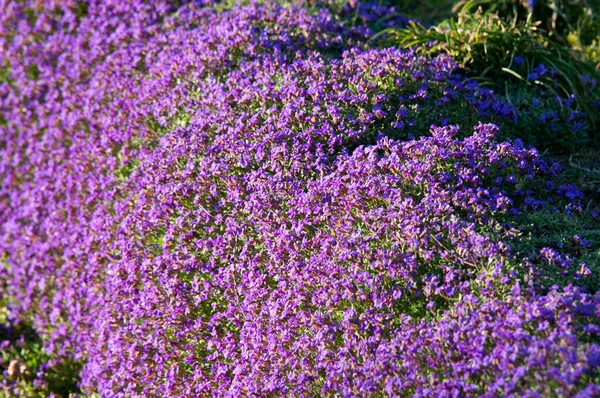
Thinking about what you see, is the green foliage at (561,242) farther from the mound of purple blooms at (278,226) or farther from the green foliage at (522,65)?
the green foliage at (522,65)

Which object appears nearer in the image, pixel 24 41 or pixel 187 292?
pixel 187 292

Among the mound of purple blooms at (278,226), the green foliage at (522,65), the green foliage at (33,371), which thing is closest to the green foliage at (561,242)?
the mound of purple blooms at (278,226)

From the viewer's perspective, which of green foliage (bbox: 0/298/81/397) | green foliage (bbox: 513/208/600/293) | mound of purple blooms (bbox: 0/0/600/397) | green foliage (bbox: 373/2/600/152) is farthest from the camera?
green foliage (bbox: 0/298/81/397)

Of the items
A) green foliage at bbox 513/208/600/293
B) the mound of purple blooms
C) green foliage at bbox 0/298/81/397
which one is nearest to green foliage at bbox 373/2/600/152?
the mound of purple blooms

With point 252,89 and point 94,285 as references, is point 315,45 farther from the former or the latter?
point 94,285

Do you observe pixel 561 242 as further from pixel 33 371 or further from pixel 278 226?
pixel 33 371

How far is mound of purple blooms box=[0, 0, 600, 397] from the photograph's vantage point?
2869mm

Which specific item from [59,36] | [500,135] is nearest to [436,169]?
[500,135]

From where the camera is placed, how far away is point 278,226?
3.70 meters

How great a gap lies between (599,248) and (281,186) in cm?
158

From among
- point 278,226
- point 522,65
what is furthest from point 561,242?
point 522,65

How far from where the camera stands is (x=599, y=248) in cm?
325

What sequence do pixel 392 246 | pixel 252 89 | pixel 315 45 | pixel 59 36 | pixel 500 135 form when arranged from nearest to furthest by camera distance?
pixel 392 246 → pixel 500 135 → pixel 252 89 → pixel 315 45 → pixel 59 36

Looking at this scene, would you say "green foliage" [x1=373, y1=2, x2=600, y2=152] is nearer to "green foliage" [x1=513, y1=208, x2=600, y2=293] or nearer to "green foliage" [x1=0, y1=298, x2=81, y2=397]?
"green foliage" [x1=513, y1=208, x2=600, y2=293]
